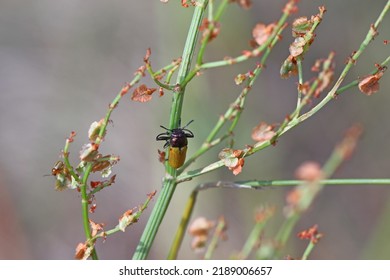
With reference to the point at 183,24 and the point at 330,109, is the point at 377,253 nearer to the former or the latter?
Answer: the point at 183,24

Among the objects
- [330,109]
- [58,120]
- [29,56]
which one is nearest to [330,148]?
[330,109]

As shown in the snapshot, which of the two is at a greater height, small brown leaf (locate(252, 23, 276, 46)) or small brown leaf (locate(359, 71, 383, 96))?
small brown leaf (locate(359, 71, 383, 96))

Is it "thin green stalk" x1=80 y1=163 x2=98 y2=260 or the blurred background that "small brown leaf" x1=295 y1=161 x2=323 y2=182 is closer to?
"thin green stalk" x1=80 y1=163 x2=98 y2=260

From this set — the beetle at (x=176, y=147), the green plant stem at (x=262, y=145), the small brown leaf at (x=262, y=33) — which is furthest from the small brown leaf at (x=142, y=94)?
the small brown leaf at (x=262, y=33)

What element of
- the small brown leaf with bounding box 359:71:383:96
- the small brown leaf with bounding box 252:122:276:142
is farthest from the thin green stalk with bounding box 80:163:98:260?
the small brown leaf with bounding box 359:71:383:96

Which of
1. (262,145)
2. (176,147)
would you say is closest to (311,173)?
(262,145)

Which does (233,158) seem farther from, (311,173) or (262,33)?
(311,173)
